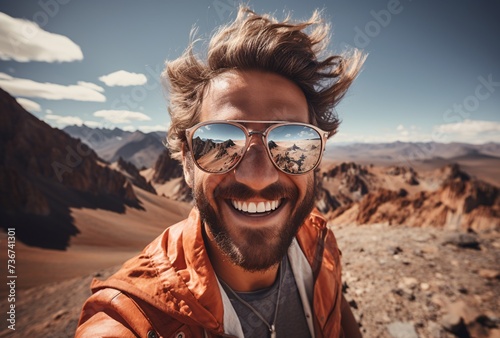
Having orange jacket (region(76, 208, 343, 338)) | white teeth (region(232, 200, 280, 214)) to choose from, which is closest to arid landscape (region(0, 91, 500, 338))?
orange jacket (region(76, 208, 343, 338))

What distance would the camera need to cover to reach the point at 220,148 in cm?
169

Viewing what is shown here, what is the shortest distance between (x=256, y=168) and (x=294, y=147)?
342 mm

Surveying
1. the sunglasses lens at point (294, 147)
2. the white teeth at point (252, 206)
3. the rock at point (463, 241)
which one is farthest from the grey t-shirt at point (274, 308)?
the rock at point (463, 241)

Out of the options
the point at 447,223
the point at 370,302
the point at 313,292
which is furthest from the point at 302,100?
the point at 447,223

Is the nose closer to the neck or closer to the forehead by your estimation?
the forehead

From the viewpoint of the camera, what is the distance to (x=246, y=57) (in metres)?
1.92

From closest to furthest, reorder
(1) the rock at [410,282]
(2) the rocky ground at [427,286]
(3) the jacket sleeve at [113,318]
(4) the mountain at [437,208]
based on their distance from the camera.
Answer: (3) the jacket sleeve at [113,318] → (2) the rocky ground at [427,286] → (1) the rock at [410,282] → (4) the mountain at [437,208]

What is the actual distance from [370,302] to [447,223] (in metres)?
15.3

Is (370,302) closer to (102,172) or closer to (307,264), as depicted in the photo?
(307,264)

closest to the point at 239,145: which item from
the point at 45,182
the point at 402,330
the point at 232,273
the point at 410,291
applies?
the point at 232,273

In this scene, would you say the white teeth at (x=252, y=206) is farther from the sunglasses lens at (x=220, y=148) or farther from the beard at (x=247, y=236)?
the sunglasses lens at (x=220, y=148)

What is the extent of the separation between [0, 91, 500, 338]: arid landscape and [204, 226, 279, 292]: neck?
7.69 ft

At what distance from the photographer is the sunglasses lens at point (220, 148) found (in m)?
1.66

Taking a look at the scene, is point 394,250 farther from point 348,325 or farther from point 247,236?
point 247,236
